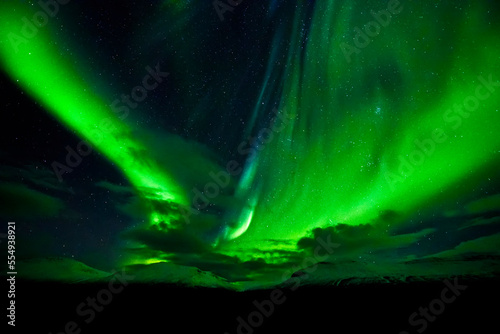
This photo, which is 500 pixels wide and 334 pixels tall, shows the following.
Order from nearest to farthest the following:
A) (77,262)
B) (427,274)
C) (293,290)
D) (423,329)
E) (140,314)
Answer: (423,329) → (140,314) → (427,274) → (293,290) → (77,262)

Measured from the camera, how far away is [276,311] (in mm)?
11172

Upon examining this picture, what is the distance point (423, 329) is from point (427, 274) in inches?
223

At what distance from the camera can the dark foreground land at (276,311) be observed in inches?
331

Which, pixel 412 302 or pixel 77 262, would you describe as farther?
pixel 77 262

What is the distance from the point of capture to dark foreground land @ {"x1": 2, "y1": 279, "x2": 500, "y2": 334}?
8414 mm

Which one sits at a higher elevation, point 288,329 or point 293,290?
point 288,329

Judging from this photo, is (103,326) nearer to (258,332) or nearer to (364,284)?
(258,332)

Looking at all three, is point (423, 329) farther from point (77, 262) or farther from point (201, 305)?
point (77, 262)

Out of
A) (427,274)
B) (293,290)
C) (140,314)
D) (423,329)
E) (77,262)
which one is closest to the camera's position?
(423,329)

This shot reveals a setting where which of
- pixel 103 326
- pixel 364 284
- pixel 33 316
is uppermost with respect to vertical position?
pixel 33 316

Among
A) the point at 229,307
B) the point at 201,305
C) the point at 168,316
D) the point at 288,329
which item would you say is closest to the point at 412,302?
the point at 288,329

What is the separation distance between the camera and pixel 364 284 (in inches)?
480

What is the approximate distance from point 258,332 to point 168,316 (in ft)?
15.4

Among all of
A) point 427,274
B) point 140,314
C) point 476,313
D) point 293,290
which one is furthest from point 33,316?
point 427,274
